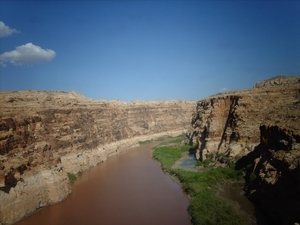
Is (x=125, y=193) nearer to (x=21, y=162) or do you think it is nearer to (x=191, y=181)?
(x=191, y=181)

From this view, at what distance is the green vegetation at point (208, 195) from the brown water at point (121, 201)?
1.05 meters

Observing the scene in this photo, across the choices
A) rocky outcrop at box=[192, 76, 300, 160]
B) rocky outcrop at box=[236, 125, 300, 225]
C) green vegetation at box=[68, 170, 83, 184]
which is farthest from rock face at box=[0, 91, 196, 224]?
rocky outcrop at box=[192, 76, 300, 160]

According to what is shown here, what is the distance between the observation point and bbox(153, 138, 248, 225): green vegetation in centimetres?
A: 1811

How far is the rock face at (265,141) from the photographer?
1669 cm

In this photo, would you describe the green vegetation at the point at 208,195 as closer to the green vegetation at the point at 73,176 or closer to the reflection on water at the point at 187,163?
the reflection on water at the point at 187,163

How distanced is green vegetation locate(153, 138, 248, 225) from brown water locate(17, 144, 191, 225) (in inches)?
41.5

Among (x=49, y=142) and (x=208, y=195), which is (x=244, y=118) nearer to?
(x=208, y=195)

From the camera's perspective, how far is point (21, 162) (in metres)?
20.8

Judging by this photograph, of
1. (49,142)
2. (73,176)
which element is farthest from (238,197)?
(49,142)

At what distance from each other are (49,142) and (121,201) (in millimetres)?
12316

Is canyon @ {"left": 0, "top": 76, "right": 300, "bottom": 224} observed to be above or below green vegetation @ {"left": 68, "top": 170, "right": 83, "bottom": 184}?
above

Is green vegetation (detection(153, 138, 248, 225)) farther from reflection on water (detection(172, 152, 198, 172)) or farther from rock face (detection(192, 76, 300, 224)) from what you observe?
rock face (detection(192, 76, 300, 224))

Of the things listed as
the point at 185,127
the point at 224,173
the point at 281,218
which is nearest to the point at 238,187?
the point at 224,173

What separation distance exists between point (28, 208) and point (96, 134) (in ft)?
79.1
